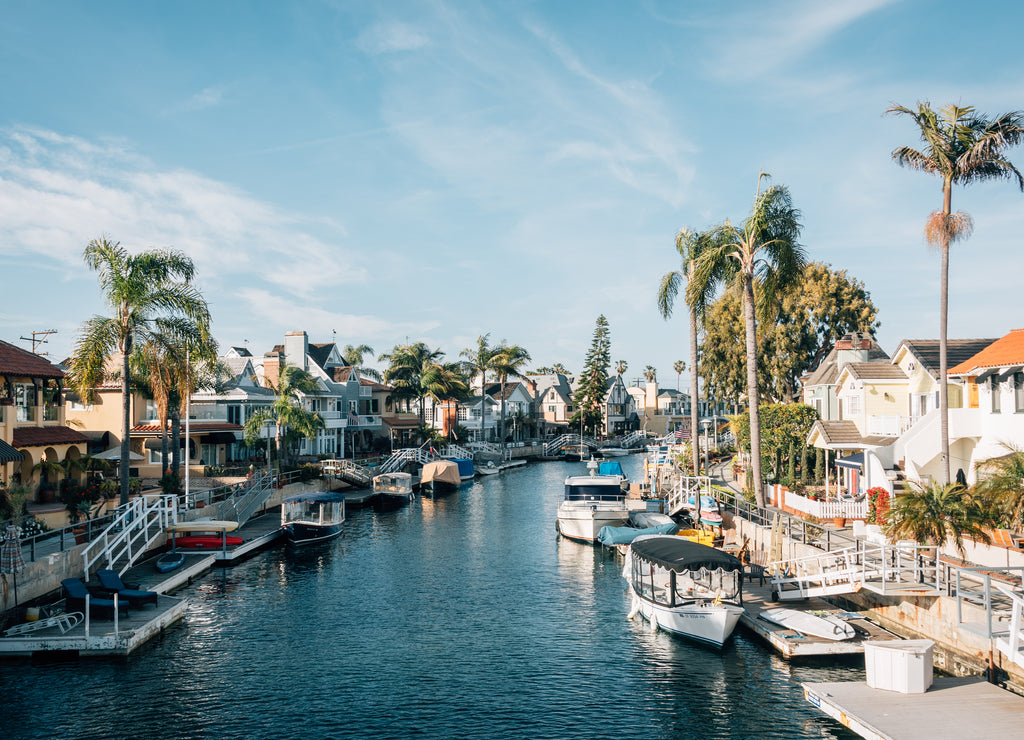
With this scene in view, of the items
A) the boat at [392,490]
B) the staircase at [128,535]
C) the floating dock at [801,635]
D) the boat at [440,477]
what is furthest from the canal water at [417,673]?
the boat at [440,477]

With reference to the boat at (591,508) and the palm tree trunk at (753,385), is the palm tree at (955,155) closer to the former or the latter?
the palm tree trunk at (753,385)

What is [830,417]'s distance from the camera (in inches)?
1913

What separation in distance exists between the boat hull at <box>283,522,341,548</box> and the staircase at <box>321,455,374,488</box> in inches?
751

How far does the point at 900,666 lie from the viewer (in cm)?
1739

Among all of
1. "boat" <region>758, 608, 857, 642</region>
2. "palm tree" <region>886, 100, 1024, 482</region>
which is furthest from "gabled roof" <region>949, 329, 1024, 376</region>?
"boat" <region>758, 608, 857, 642</region>

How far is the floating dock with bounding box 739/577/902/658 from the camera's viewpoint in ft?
71.5

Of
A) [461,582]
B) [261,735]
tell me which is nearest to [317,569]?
[461,582]

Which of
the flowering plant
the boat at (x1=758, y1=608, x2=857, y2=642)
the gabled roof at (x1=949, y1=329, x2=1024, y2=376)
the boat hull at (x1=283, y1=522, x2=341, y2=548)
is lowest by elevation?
the boat hull at (x1=283, y1=522, x2=341, y2=548)

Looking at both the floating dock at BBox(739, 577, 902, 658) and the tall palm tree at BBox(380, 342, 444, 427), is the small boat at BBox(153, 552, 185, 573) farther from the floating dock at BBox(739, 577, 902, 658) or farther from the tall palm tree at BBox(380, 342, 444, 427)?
the tall palm tree at BBox(380, 342, 444, 427)

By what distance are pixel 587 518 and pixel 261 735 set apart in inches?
1059

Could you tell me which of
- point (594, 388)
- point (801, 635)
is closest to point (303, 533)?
point (801, 635)

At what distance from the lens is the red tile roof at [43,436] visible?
38.7 m

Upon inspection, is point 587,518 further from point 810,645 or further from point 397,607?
point 810,645

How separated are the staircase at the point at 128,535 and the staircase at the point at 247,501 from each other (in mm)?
5937
